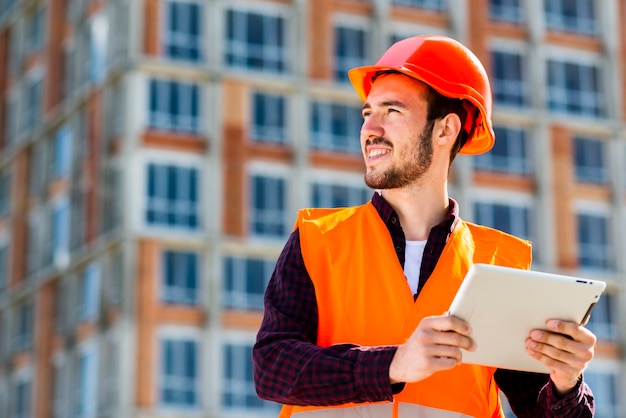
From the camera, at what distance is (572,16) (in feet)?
175

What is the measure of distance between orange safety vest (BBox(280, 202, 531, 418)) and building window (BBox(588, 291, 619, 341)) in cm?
4555

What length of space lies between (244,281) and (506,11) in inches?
556

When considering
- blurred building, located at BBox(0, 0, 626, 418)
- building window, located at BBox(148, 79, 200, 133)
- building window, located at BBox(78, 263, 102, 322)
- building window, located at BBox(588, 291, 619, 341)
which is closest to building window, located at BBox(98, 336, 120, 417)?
blurred building, located at BBox(0, 0, 626, 418)

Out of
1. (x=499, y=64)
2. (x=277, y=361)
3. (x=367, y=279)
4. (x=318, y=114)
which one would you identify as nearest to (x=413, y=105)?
(x=367, y=279)

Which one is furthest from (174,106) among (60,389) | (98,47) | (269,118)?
(60,389)

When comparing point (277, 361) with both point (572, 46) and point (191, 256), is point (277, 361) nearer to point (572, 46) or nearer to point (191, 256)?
point (191, 256)

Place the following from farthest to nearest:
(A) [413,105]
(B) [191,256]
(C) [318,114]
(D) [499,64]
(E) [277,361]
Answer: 1. (D) [499,64]
2. (C) [318,114]
3. (B) [191,256]
4. (A) [413,105]
5. (E) [277,361]

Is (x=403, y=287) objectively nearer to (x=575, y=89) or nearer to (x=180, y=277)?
(x=180, y=277)

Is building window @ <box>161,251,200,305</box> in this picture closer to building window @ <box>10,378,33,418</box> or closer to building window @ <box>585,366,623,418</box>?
building window @ <box>10,378,33,418</box>

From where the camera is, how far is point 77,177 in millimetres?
48625

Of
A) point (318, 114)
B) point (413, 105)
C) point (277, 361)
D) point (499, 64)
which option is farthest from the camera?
point (499, 64)

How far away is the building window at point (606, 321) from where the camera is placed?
4988 centimetres

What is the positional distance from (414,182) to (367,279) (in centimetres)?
46

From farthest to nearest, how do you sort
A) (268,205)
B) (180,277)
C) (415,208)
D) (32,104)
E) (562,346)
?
(32,104) < (268,205) < (180,277) < (415,208) < (562,346)
